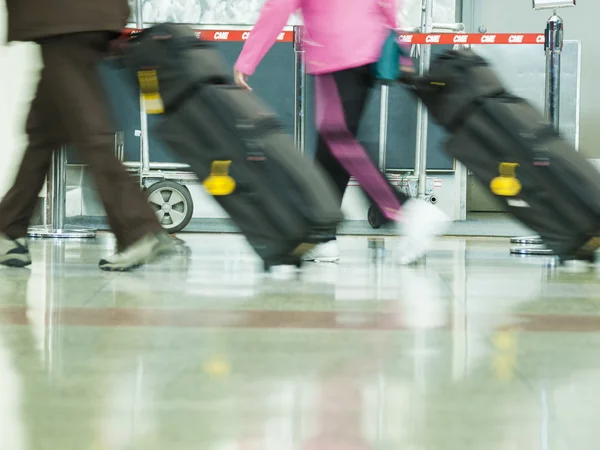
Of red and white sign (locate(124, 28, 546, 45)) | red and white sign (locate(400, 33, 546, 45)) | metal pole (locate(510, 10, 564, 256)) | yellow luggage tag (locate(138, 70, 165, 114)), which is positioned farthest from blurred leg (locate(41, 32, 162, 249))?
red and white sign (locate(400, 33, 546, 45))

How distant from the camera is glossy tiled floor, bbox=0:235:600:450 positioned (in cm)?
139

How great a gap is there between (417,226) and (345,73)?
1.99 ft

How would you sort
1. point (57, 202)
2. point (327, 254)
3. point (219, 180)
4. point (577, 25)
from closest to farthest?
1. point (219, 180)
2. point (327, 254)
3. point (57, 202)
4. point (577, 25)

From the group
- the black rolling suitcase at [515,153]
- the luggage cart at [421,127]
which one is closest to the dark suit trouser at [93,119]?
the black rolling suitcase at [515,153]

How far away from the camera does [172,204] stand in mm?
5988

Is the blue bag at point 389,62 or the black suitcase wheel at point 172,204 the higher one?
the blue bag at point 389,62

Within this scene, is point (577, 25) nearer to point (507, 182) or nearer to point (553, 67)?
point (553, 67)

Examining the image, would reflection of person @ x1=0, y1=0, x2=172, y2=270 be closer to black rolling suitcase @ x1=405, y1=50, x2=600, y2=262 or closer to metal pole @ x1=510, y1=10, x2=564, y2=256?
black rolling suitcase @ x1=405, y1=50, x2=600, y2=262

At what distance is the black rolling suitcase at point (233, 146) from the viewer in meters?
A: 2.99

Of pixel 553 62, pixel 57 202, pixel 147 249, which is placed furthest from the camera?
pixel 57 202

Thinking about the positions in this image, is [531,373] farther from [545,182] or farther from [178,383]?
[545,182]

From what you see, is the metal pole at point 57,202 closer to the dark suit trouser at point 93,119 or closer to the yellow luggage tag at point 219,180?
the dark suit trouser at point 93,119

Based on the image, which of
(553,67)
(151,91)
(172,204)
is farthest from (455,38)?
(151,91)

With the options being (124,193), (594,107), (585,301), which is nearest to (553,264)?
(585,301)
